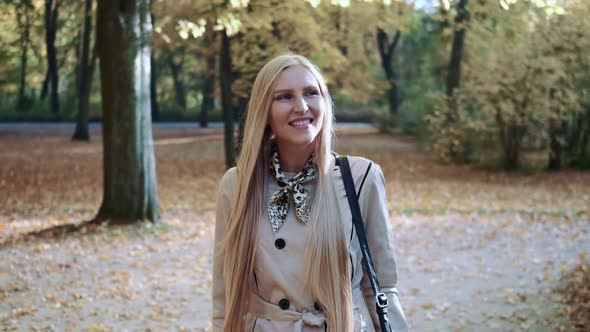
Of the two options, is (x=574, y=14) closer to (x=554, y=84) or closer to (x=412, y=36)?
(x=554, y=84)

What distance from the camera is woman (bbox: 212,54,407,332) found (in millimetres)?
2393

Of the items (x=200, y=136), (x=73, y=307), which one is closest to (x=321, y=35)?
(x=73, y=307)

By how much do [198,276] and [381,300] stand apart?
20.3 feet

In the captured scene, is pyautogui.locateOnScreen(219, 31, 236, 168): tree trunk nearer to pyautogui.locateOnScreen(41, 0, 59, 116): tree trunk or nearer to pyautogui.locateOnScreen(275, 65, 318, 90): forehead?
pyautogui.locateOnScreen(275, 65, 318, 90): forehead

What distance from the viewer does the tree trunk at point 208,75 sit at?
2019 centimetres

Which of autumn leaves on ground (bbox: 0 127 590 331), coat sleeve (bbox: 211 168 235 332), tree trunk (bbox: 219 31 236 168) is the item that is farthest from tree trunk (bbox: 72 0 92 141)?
coat sleeve (bbox: 211 168 235 332)

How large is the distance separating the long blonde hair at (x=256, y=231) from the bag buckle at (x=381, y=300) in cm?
11

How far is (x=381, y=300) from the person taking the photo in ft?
8.00

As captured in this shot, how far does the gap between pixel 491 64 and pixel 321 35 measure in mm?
4669

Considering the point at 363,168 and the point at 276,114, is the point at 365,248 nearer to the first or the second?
the point at 363,168

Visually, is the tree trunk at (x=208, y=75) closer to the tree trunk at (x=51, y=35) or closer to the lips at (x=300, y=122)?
the tree trunk at (x=51, y=35)

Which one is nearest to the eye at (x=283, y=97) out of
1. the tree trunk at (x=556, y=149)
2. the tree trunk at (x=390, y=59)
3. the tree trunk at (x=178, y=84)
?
the tree trunk at (x=556, y=149)

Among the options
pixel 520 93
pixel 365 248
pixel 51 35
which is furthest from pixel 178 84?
pixel 365 248

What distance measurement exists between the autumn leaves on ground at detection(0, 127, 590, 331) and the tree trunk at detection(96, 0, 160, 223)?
498 mm
